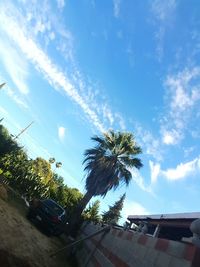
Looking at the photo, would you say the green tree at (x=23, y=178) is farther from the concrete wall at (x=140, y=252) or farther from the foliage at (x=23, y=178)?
the concrete wall at (x=140, y=252)

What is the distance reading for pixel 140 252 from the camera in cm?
621

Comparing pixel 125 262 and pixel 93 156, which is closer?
pixel 125 262

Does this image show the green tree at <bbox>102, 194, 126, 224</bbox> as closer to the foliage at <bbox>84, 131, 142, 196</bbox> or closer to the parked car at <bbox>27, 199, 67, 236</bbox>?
the foliage at <bbox>84, 131, 142, 196</bbox>

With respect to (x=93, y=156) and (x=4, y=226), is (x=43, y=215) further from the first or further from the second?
(x=93, y=156)

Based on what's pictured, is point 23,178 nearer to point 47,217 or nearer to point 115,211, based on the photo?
point 47,217

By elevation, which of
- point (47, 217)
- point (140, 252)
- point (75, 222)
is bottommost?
point (140, 252)

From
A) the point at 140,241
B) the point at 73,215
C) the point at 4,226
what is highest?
the point at 73,215

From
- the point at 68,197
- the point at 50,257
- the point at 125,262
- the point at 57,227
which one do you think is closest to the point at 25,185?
the point at 68,197

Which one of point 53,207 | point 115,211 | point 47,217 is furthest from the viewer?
point 115,211

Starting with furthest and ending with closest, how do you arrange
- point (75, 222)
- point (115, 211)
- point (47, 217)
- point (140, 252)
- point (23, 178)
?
1. point (115, 211)
2. point (23, 178)
3. point (75, 222)
4. point (47, 217)
5. point (140, 252)

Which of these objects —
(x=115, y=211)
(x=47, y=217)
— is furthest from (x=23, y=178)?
(x=115, y=211)

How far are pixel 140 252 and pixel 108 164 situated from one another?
21257 mm

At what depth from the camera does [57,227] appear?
15672 mm

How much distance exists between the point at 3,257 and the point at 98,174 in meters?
20.4
